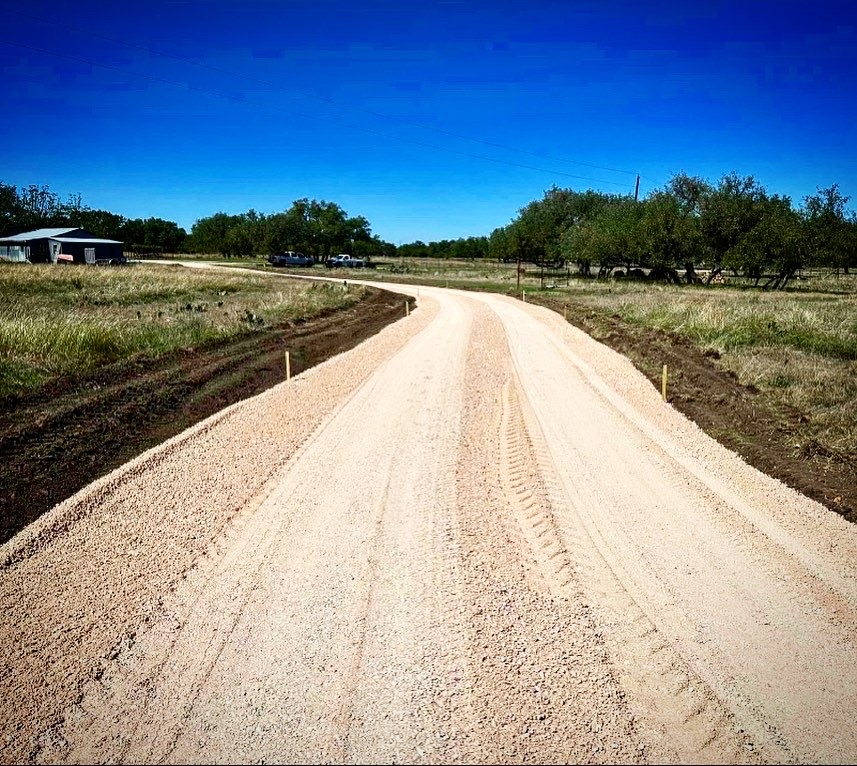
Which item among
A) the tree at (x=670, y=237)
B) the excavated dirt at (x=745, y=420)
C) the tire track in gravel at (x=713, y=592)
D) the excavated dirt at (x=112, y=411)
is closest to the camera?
the tire track in gravel at (x=713, y=592)

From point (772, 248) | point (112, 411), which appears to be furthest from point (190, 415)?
point (772, 248)

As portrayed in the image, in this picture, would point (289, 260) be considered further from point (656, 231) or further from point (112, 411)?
point (112, 411)

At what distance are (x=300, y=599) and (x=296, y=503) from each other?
221 cm

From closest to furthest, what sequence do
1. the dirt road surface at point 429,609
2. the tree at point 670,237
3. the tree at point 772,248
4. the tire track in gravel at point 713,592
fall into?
the dirt road surface at point 429,609 < the tire track in gravel at point 713,592 < the tree at point 772,248 < the tree at point 670,237

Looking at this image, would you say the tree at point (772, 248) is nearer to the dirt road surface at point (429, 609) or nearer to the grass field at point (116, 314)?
the grass field at point (116, 314)

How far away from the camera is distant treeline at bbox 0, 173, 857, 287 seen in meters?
46.5

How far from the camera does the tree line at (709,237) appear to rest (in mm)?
45781

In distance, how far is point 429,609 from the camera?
558 centimetres

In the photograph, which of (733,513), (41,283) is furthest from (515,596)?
(41,283)

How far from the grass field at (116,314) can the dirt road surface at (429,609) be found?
23.7ft

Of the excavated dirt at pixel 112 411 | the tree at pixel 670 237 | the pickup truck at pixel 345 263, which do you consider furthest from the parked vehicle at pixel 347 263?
the excavated dirt at pixel 112 411

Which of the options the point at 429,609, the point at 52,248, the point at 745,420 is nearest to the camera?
the point at 429,609

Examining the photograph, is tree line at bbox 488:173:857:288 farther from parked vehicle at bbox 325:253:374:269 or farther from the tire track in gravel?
the tire track in gravel

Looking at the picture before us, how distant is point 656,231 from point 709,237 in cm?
426
